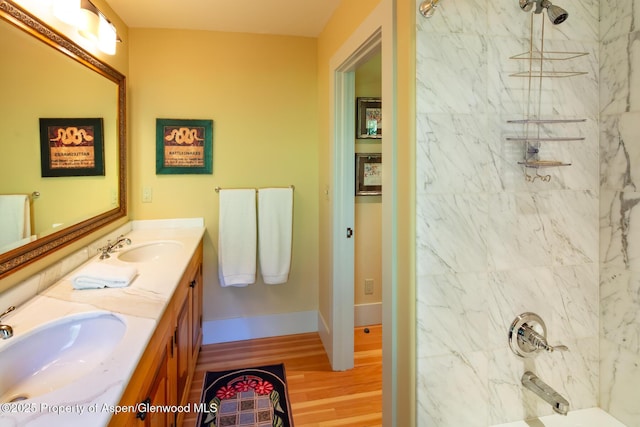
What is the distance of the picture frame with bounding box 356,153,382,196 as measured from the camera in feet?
9.54

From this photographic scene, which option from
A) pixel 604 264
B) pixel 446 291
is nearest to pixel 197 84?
pixel 446 291

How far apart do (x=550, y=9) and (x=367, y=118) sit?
1800 millimetres

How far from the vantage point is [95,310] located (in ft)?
3.76

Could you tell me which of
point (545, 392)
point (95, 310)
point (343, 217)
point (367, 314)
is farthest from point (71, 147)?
point (367, 314)

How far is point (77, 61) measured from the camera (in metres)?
1.74

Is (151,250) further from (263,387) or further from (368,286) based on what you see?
(368,286)

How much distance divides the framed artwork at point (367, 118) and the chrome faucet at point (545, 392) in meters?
2.03

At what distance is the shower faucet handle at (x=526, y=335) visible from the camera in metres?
1.33

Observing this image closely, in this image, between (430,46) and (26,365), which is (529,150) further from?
(26,365)

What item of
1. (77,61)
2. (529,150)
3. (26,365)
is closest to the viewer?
(26,365)

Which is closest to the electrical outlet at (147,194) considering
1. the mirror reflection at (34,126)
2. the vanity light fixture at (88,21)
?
the mirror reflection at (34,126)

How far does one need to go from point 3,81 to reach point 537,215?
200cm

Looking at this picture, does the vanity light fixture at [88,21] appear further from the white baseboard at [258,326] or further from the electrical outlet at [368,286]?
the electrical outlet at [368,286]

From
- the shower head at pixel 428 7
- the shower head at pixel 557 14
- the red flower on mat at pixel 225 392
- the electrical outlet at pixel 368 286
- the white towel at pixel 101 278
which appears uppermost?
the shower head at pixel 428 7
